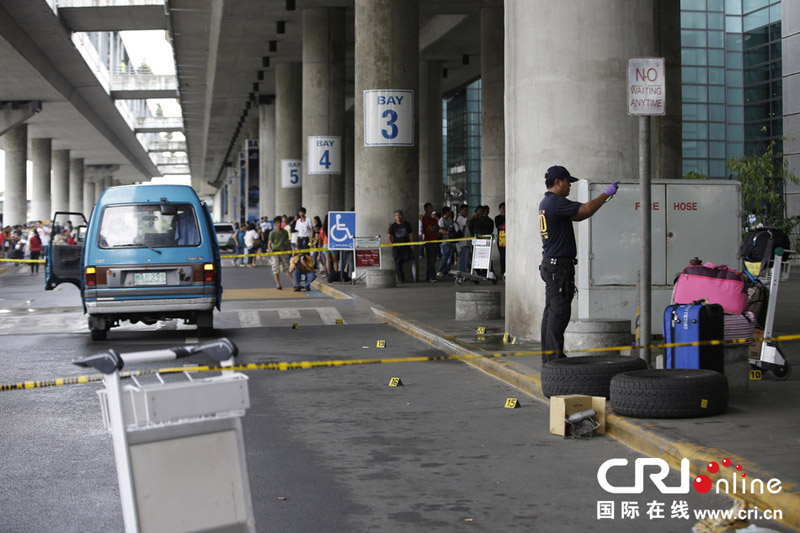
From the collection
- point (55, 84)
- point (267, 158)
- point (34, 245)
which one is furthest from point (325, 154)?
point (55, 84)

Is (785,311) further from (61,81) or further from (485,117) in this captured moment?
(61,81)

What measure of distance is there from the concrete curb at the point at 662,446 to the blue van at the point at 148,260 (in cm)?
470

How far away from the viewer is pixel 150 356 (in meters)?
4.05

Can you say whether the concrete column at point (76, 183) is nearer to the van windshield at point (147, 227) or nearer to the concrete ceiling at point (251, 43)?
the concrete ceiling at point (251, 43)

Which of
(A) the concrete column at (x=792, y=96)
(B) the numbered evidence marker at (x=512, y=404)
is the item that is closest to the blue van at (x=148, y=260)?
(B) the numbered evidence marker at (x=512, y=404)

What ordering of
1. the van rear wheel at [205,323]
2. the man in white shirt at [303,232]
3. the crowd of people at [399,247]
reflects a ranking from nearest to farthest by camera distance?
the van rear wheel at [205,323] < the crowd of people at [399,247] < the man in white shirt at [303,232]

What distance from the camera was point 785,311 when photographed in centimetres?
1709

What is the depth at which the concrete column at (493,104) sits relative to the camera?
3809 cm

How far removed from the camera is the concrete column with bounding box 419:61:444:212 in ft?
160

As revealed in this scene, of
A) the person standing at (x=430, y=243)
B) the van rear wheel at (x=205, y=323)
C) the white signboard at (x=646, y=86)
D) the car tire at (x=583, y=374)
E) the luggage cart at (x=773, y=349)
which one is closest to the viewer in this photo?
the car tire at (x=583, y=374)

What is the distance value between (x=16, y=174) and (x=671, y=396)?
68111 mm

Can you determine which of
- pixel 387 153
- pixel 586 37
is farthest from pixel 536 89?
pixel 387 153

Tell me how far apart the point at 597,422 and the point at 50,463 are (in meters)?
4.05

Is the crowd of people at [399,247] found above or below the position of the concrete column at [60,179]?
below
